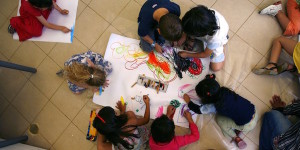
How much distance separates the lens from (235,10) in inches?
73.5

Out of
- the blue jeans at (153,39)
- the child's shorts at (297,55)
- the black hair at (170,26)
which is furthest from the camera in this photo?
the blue jeans at (153,39)

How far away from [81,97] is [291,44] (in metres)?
1.69

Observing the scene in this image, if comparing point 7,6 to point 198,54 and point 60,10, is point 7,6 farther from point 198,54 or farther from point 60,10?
point 198,54

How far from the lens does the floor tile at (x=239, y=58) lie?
5.90 ft

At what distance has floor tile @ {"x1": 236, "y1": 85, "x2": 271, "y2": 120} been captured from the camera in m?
1.75

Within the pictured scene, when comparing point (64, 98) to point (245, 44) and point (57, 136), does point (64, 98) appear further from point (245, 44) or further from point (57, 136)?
point (245, 44)

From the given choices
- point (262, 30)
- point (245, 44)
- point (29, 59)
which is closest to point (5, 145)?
point (29, 59)

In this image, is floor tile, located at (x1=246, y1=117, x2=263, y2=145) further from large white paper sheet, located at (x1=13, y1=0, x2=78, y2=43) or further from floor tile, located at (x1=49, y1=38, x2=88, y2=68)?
large white paper sheet, located at (x1=13, y1=0, x2=78, y2=43)

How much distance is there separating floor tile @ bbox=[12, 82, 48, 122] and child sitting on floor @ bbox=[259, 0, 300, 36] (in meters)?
1.98

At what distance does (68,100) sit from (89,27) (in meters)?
0.65

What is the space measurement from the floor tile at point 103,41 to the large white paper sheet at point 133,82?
0.08 m

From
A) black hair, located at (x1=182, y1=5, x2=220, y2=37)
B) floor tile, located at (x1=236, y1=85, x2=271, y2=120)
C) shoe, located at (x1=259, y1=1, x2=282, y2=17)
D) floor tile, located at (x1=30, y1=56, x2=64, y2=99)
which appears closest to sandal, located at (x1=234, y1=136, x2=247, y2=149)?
floor tile, located at (x1=236, y1=85, x2=271, y2=120)

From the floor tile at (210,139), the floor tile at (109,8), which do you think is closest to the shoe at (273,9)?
the floor tile at (210,139)

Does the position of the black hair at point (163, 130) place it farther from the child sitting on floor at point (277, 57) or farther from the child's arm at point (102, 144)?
the child sitting on floor at point (277, 57)
